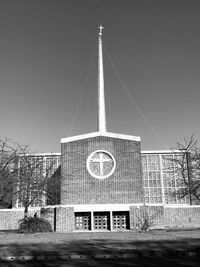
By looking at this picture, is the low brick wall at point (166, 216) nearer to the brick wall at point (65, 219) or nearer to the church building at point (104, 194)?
the church building at point (104, 194)

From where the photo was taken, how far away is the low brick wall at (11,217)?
31.1m

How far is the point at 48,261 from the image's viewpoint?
10023 mm

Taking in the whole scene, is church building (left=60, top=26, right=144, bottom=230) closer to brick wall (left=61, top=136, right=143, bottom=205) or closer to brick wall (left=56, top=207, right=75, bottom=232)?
brick wall (left=61, top=136, right=143, bottom=205)

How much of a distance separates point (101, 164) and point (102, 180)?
1.57 metres

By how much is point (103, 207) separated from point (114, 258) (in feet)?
62.6

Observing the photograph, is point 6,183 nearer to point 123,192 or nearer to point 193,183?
point 123,192

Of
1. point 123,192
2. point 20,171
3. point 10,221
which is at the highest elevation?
point 20,171

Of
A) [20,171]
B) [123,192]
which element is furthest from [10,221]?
[123,192]

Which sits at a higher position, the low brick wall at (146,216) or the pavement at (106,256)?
the pavement at (106,256)

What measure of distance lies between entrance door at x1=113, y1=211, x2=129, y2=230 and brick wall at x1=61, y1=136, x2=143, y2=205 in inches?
44.8

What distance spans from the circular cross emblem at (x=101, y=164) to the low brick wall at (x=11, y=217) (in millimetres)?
6791

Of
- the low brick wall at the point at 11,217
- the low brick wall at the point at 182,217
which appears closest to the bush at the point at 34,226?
the low brick wall at the point at 11,217

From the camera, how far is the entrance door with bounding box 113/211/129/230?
2928 centimetres

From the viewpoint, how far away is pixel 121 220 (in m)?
29.7
